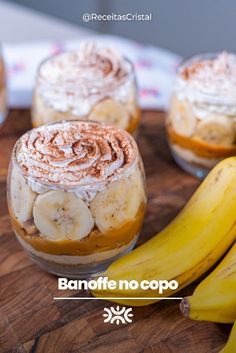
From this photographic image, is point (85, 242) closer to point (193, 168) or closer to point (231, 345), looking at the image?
point (231, 345)

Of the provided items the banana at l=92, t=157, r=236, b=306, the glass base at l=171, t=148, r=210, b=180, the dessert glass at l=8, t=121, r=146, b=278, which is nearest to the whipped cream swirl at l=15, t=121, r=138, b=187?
the dessert glass at l=8, t=121, r=146, b=278

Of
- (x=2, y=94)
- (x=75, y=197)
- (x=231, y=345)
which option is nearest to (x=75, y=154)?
(x=75, y=197)

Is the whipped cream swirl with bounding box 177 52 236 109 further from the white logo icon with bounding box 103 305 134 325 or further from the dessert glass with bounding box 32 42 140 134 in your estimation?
the white logo icon with bounding box 103 305 134 325

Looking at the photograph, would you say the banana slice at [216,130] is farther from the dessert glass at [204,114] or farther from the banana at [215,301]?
the banana at [215,301]

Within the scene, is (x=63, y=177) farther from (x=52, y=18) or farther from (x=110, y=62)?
(x=52, y=18)

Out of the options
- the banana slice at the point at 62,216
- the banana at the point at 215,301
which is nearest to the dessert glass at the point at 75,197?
the banana slice at the point at 62,216
